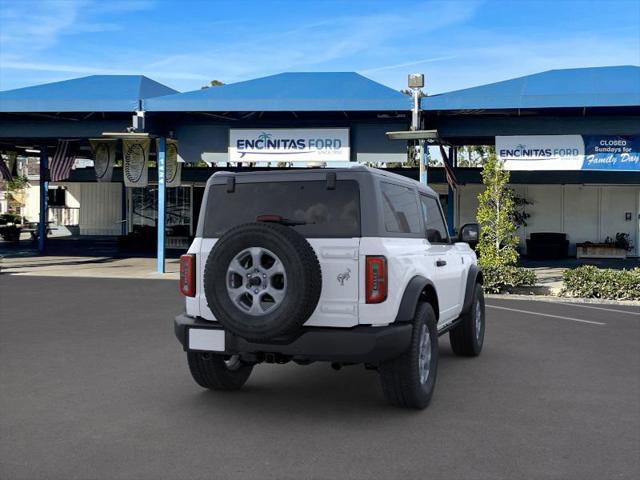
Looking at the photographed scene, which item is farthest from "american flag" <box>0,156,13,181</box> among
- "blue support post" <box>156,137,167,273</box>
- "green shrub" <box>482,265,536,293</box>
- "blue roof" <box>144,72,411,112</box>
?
"green shrub" <box>482,265,536,293</box>

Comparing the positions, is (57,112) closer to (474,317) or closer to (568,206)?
(474,317)

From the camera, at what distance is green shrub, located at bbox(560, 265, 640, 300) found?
1462 cm

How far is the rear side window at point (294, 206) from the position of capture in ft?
17.9

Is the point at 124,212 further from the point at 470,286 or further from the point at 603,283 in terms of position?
the point at 470,286

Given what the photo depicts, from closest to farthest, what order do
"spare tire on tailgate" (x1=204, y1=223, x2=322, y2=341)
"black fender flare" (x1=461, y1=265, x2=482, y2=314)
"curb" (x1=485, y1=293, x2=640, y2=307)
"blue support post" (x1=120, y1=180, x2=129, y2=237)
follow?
1. "spare tire on tailgate" (x1=204, y1=223, x2=322, y2=341)
2. "black fender flare" (x1=461, y1=265, x2=482, y2=314)
3. "curb" (x1=485, y1=293, x2=640, y2=307)
4. "blue support post" (x1=120, y1=180, x2=129, y2=237)

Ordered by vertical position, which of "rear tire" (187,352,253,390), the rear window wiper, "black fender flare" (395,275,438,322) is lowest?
"rear tire" (187,352,253,390)

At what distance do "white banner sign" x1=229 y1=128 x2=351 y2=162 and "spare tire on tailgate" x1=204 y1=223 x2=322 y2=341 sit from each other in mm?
14886

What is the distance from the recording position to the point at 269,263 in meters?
5.24

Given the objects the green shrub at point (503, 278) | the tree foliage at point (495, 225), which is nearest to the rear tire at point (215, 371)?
the green shrub at point (503, 278)

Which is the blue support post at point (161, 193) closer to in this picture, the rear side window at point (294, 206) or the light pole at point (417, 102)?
the light pole at point (417, 102)

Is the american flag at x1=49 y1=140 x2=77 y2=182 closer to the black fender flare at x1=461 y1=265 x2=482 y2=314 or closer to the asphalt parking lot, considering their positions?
A: the asphalt parking lot

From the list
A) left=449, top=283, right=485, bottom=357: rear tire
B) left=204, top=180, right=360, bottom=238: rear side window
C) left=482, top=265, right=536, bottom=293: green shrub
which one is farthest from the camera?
left=482, top=265, right=536, bottom=293: green shrub

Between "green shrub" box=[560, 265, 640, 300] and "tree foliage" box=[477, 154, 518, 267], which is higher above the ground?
"tree foliage" box=[477, 154, 518, 267]

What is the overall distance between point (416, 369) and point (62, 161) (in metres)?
22.2
